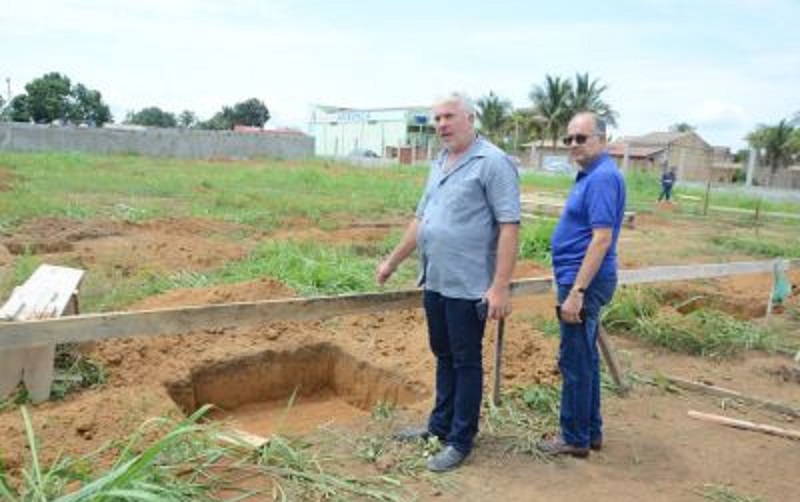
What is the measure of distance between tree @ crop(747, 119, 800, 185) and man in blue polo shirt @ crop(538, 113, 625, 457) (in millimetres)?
57687

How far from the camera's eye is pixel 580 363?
398 cm

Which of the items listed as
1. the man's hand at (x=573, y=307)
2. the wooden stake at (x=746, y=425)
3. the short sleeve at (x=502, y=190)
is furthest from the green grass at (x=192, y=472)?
the wooden stake at (x=746, y=425)

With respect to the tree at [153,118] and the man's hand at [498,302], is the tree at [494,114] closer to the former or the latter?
the tree at [153,118]

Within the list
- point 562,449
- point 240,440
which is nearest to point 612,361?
point 562,449

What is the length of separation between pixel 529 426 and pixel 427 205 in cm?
150

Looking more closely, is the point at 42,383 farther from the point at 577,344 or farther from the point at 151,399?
the point at 577,344

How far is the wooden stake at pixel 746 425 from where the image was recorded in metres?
4.63

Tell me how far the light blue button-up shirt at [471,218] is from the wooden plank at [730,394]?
2.46 metres

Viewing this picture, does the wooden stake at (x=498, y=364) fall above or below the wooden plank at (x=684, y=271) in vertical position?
below

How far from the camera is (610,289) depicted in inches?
156

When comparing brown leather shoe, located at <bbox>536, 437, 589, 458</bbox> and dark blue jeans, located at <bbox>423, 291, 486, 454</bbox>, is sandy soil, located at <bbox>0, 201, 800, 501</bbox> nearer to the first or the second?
brown leather shoe, located at <bbox>536, 437, 589, 458</bbox>

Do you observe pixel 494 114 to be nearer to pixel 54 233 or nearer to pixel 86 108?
pixel 86 108

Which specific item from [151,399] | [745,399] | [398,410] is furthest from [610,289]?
[151,399]

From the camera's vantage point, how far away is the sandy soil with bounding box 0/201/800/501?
149 inches
